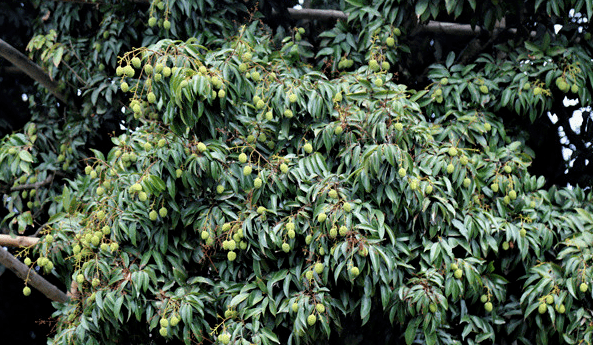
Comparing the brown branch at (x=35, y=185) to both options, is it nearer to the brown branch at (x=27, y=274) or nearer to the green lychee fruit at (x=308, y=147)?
the brown branch at (x=27, y=274)

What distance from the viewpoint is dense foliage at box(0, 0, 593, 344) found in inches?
117

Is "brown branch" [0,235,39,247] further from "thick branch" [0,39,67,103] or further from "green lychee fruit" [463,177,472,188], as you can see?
"green lychee fruit" [463,177,472,188]

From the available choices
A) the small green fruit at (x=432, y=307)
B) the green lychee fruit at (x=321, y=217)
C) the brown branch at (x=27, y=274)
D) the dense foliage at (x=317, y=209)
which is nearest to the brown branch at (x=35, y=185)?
the dense foliage at (x=317, y=209)

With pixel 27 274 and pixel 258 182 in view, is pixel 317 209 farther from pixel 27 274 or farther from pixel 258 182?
pixel 27 274

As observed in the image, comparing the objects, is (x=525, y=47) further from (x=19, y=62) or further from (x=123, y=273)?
(x=19, y=62)

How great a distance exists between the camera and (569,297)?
3.29 meters

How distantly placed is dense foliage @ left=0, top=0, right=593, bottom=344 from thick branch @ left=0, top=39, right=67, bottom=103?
24.4 inches

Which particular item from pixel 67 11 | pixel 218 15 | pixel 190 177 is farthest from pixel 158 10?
pixel 190 177

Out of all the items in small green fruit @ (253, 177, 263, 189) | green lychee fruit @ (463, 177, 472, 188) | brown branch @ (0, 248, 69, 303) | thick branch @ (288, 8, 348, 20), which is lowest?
brown branch @ (0, 248, 69, 303)

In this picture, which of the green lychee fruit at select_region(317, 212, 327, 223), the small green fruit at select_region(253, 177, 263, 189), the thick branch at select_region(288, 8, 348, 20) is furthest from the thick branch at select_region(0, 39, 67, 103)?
the green lychee fruit at select_region(317, 212, 327, 223)

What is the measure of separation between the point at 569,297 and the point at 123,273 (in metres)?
1.94

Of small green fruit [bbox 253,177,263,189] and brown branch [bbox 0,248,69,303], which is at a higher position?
small green fruit [bbox 253,177,263,189]

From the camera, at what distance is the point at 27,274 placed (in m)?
3.47

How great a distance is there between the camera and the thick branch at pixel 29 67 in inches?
158
